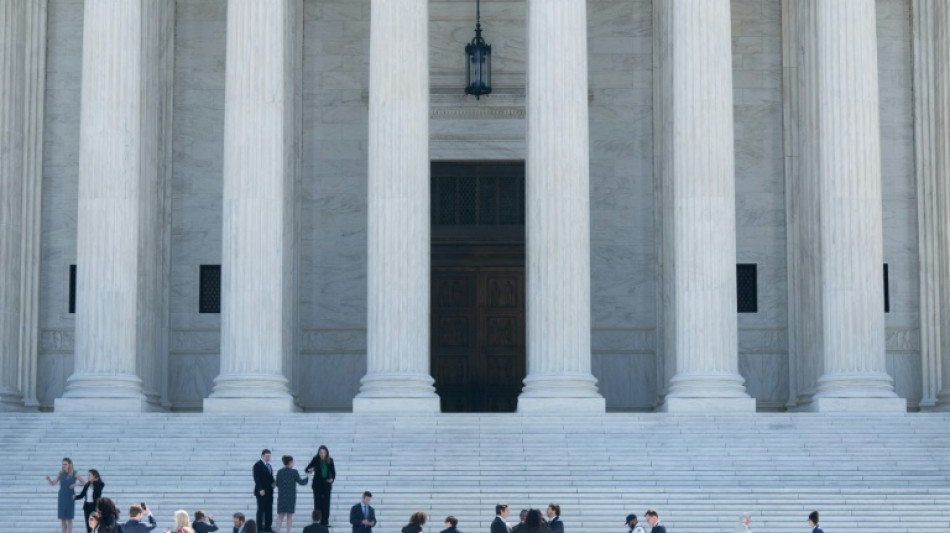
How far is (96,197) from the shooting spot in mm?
58250

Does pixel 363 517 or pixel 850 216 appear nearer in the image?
pixel 363 517

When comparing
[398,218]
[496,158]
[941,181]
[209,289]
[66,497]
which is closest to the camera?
[66,497]

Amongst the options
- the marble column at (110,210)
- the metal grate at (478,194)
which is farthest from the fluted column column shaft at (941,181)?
the marble column at (110,210)

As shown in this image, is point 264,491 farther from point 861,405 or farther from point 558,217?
point 861,405

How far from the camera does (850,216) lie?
58.1 meters

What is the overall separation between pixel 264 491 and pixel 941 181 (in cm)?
3069

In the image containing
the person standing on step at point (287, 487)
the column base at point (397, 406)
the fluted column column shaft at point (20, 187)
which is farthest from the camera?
the fluted column column shaft at point (20, 187)

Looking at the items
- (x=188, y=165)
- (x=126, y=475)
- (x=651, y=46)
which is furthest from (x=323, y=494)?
(x=651, y=46)

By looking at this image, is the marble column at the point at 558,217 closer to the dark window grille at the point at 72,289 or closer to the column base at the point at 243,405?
the column base at the point at 243,405

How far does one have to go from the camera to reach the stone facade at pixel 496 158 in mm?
66375

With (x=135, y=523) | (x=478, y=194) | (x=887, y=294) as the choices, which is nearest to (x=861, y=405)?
(x=887, y=294)

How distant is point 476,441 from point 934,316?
792 inches

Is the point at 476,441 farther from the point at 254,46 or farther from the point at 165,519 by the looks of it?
the point at 254,46

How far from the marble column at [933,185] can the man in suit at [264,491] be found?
2756cm
